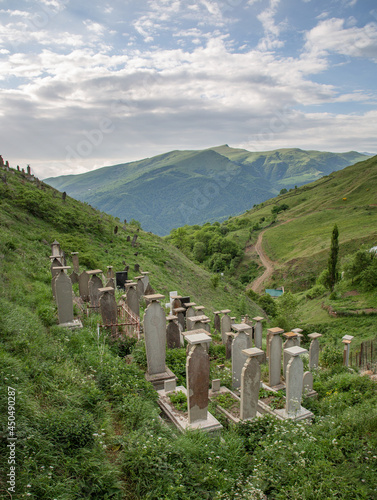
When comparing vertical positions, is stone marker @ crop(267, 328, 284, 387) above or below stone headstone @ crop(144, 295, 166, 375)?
below

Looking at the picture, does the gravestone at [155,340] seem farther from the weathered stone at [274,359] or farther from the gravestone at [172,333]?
the weathered stone at [274,359]

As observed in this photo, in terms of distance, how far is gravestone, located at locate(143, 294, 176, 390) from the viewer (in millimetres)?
7094

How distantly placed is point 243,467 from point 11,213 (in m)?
20.3

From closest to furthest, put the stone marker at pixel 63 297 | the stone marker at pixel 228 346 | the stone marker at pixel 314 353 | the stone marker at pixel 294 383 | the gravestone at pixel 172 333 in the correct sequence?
the stone marker at pixel 294 383 → the stone marker at pixel 63 297 → the gravestone at pixel 172 333 → the stone marker at pixel 228 346 → the stone marker at pixel 314 353

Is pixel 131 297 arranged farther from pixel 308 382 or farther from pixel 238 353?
pixel 308 382

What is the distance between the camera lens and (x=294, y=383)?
6.69 meters

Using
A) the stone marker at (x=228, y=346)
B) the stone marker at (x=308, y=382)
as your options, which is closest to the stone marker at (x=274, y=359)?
the stone marker at (x=308, y=382)

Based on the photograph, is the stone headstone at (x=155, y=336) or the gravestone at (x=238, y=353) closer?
the stone headstone at (x=155, y=336)

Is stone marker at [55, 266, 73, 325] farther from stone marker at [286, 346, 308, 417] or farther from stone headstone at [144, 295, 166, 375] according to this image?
stone marker at [286, 346, 308, 417]

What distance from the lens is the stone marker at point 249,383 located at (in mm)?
5844

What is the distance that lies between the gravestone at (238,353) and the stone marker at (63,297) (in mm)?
4183

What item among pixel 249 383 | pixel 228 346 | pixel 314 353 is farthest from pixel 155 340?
pixel 314 353

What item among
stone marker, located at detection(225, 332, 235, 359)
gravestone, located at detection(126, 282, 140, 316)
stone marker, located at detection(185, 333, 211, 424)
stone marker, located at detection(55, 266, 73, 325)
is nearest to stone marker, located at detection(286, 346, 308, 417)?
stone marker, located at detection(185, 333, 211, 424)

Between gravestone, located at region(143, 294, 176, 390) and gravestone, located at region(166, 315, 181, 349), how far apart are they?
6.26ft
